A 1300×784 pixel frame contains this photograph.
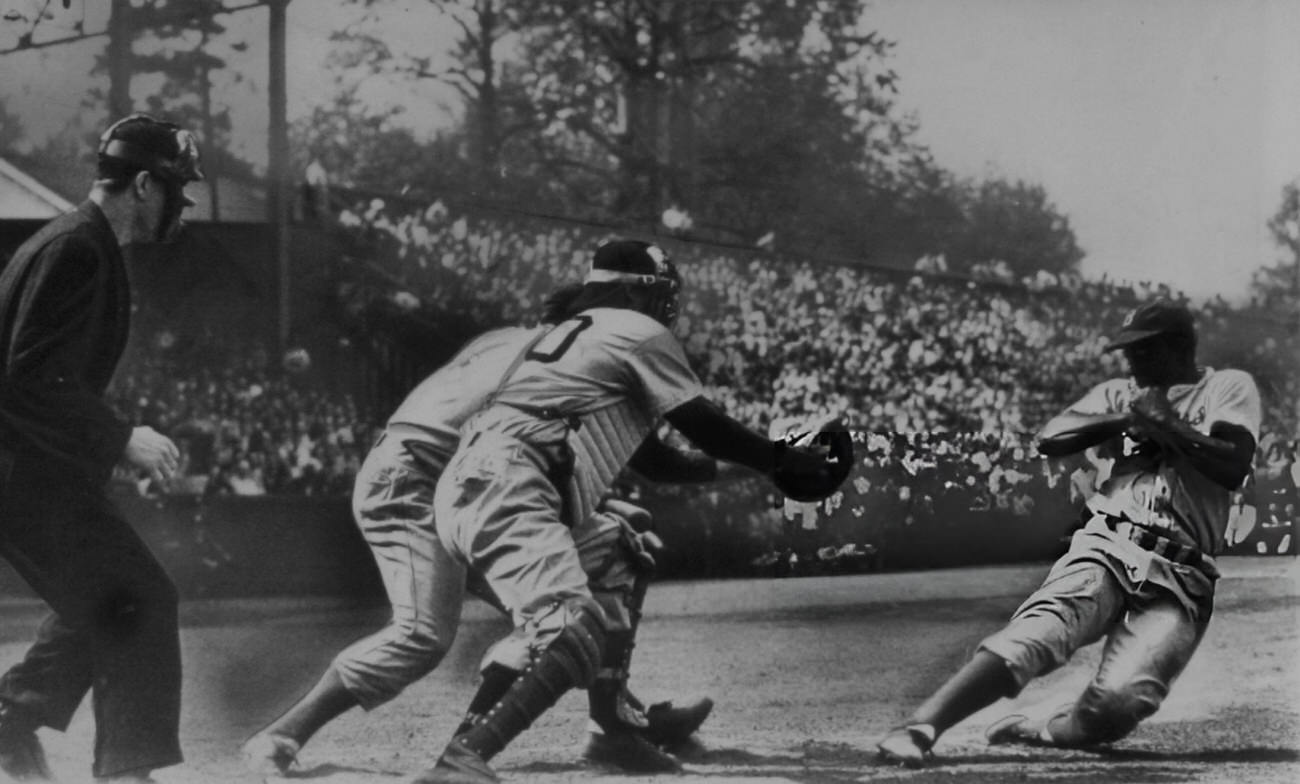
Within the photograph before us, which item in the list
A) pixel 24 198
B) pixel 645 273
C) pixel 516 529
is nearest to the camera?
pixel 516 529

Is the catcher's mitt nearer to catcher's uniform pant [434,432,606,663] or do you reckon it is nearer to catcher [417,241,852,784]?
catcher [417,241,852,784]

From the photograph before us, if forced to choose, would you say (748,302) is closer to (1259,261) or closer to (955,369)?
(955,369)

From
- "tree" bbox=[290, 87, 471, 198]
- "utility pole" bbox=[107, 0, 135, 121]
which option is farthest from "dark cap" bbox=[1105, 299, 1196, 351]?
"utility pole" bbox=[107, 0, 135, 121]

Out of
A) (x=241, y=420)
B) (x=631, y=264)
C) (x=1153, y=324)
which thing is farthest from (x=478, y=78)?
(x=1153, y=324)

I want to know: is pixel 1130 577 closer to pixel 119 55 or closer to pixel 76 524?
pixel 76 524

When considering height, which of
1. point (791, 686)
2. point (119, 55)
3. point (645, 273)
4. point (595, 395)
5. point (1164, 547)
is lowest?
point (791, 686)

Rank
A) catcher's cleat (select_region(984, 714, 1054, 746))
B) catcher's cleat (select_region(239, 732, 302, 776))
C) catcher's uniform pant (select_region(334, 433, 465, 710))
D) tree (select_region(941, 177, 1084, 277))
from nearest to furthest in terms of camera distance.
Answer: catcher's uniform pant (select_region(334, 433, 465, 710)) < catcher's cleat (select_region(239, 732, 302, 776)) < catcher's cleat (select_region(984, 714, 1054, 746)) < tree (select_region(941, 177, 1084, 277))
